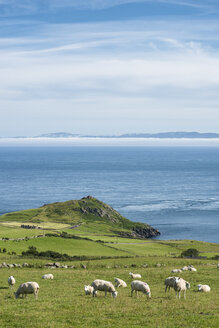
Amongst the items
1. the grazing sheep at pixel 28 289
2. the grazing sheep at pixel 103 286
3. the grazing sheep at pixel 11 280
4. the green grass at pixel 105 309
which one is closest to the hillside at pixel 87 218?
the grazing sheep at pixel 11 280

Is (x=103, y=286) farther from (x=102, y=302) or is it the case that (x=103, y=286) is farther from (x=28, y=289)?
(x=28, y=289)

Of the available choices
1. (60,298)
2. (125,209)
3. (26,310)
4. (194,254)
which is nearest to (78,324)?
(26,310)

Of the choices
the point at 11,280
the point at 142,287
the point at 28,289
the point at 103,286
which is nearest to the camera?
the point at 28,289

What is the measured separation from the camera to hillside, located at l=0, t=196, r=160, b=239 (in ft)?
447

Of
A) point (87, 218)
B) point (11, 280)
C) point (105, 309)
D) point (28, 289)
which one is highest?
point (28, 289)

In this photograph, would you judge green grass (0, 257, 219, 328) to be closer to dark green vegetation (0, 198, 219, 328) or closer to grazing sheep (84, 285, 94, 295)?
dark green vegetation (0, 198, 219, 328)

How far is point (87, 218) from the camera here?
148m

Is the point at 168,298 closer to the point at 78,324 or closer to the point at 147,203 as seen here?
the point at 78,324

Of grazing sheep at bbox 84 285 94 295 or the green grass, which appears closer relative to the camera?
the green grass

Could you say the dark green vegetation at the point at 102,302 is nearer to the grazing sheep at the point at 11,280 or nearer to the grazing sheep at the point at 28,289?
the grazing sheep at the point at 28,289

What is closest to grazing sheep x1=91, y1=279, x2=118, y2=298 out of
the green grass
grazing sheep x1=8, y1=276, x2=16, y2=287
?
the green grass

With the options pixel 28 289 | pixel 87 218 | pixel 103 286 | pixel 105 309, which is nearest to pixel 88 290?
pixel 103 286

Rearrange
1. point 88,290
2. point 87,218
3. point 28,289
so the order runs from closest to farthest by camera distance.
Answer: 1. point 28,289
2. point 88,290
3. point 87,218

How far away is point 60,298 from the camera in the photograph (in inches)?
1121
